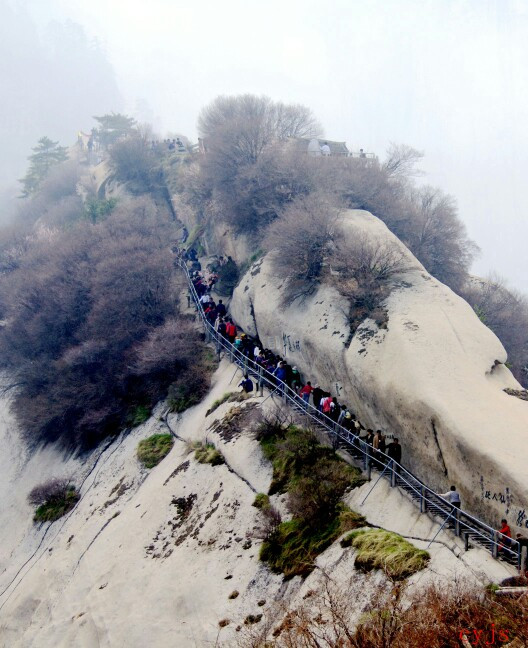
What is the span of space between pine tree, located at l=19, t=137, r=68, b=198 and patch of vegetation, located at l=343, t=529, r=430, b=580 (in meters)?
76.0

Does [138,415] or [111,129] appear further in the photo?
[111,129]

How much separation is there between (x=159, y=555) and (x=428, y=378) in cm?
1029

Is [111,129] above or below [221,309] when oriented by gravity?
below

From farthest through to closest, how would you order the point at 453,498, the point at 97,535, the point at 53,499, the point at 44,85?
1. the point at 44,85
2. the point at 53,499
3. the point at 97,535
4. the point at 453,498

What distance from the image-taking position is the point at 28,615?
19.3m

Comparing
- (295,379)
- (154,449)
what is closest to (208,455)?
(295,379)

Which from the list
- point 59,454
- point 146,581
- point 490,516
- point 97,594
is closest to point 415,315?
point 490,516

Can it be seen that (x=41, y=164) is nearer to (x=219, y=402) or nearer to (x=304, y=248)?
(x=304, y=248)

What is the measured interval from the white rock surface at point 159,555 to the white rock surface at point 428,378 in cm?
172

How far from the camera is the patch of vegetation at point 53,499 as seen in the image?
80.8 ft

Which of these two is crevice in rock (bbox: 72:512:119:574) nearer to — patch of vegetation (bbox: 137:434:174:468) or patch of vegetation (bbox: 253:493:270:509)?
patch of vegetation (bbox: 137:434:174:468)

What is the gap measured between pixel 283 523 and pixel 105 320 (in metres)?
19.6

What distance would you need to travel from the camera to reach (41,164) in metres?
80.6

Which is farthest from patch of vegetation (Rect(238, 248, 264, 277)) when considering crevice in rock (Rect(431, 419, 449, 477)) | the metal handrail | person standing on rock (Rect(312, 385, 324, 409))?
crevice in rock (Rect(431, 419, 449, 477))
